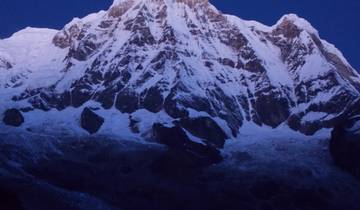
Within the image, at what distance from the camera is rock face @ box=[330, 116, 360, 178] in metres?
119

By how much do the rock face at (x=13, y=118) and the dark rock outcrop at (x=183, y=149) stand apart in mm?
19995

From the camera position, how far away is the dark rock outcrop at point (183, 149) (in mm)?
121438

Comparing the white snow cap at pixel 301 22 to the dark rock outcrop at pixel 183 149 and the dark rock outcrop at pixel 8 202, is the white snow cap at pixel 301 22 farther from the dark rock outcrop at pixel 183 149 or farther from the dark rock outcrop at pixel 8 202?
the dark rock outcrop at pixel 8 202

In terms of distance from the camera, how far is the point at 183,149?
412ft

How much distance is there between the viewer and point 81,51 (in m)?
163

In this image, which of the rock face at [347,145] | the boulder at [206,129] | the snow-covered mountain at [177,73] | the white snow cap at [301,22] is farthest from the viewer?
the white snow cap at [301,22]

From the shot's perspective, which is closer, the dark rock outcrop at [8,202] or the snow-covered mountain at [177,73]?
the dark rock outcrop at [8,202]

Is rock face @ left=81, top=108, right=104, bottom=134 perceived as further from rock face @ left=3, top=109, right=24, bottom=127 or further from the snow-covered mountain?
rock face @ left=3, top=109, right=24, bottom=127

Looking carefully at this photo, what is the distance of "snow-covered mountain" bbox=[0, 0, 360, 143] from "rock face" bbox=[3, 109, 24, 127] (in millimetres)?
1289

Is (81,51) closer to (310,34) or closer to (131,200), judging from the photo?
(310,34)

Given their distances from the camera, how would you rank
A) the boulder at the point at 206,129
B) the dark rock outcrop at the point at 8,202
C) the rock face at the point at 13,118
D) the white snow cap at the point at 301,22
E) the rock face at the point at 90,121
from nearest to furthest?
the dark rock outcrop at the point at 8,202
the boulder at the point at 206,129
the rock face at the point at 90,121
the rock face at the point at 13,118
the white snow cap at the point at 301,22

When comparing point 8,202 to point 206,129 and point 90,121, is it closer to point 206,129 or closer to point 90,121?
point 206,129

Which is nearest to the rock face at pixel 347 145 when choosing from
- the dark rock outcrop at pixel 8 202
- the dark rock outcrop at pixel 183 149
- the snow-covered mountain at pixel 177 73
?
the snow-covered mountain at pixel 177 73

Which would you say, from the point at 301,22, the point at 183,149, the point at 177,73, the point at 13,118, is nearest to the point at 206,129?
the point at 183,149
